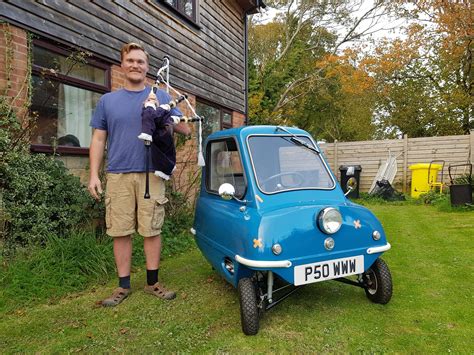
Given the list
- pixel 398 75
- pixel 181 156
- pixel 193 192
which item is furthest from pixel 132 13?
pixel 398 75

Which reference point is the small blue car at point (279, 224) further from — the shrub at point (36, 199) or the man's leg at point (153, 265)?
the shrub at point (36, 199)

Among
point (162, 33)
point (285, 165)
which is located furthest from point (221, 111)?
point (285, 165)

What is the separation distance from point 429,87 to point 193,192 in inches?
708

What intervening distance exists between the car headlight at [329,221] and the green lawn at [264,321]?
2.49 ft

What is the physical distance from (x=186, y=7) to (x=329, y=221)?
6614mm

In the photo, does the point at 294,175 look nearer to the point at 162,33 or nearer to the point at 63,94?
the point at 63,94

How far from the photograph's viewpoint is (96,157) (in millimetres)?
3146

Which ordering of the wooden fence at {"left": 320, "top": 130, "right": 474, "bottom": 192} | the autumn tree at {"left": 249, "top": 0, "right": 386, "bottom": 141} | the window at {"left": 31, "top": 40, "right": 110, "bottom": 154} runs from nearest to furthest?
the window at {"left": 31, "top": 40, "right": 110, "bottom": 154}, the wooden fence at {"left": 320, "top": 130, "right": 474, "bottom": 192}, the autumn tree at {"left": 249, "top": 0, "right": 386, "bottom": 141}

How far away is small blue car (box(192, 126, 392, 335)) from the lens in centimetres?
248

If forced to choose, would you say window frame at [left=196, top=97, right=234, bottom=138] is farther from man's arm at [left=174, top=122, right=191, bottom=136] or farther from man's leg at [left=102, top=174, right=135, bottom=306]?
man's leg at [left=102, top=174, right=135, bottom=306]

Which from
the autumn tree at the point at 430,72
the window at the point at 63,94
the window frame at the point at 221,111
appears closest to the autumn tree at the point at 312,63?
the autumn tree at the point at 430,72

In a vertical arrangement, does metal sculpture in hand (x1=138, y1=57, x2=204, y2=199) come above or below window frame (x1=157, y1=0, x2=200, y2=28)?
below

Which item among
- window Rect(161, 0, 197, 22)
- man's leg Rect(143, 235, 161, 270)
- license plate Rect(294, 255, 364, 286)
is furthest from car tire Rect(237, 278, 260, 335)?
window Rect(161, 0, 197, 22)

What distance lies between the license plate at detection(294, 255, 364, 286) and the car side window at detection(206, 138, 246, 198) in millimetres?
833
